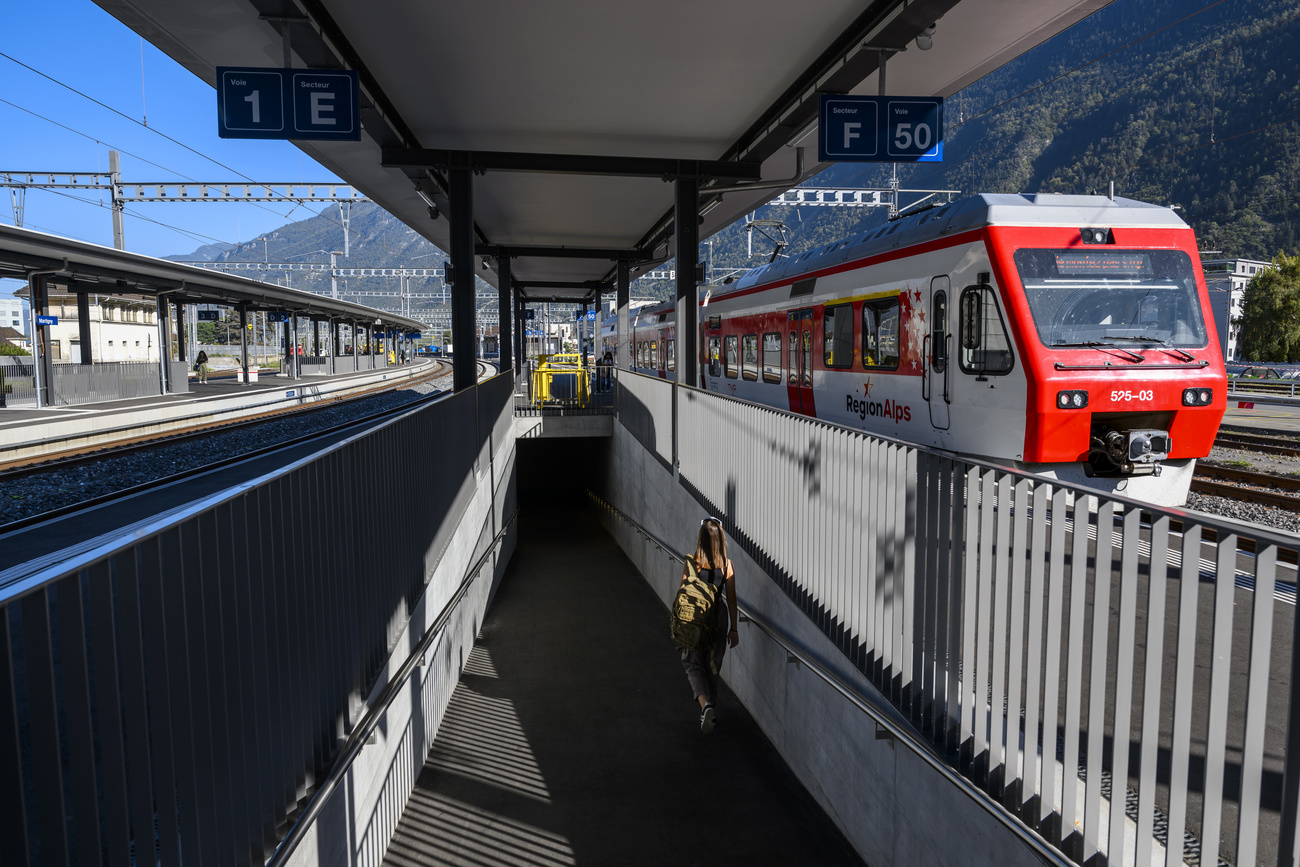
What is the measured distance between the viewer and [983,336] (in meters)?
9.14

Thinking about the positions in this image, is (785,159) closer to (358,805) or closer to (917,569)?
(917,569)

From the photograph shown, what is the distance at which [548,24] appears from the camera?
309 inches

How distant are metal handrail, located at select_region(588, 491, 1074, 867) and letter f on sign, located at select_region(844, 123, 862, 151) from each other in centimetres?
526

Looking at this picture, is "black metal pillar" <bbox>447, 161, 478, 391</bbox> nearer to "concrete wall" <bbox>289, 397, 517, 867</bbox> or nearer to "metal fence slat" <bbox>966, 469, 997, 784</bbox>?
"concrete wall" <bbox>289, 397, 517, 867</bbox>

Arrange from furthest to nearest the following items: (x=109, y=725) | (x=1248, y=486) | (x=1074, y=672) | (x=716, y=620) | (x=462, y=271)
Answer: (x=1248, y=486), (x=462, y=271), (x=716, y=620), (x=1074, y=672), (x=109, y=725)

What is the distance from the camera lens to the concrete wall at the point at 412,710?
428 cm

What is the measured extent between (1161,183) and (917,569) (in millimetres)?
106814

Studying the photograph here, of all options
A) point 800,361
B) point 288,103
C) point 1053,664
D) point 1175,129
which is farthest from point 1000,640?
point 1175,129

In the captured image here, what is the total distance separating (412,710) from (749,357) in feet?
38.4

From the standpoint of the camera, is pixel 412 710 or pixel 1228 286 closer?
pixel 412 710

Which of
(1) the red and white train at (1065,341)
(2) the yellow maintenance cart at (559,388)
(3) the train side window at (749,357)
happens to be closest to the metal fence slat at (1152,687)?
(1) the red and white train at (1065,341)

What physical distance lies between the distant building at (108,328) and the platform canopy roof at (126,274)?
113 feet

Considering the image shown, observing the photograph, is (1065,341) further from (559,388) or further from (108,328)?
(108,328)

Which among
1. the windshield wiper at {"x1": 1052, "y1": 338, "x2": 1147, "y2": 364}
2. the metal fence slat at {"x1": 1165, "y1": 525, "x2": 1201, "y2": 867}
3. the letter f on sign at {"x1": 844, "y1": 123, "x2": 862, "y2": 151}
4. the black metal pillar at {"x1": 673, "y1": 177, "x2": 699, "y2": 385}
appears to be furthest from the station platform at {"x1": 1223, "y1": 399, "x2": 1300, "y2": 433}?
the metal fence slat at {"x1": 1165, "y1": 525, "x2": 1201, "y2": 867}
